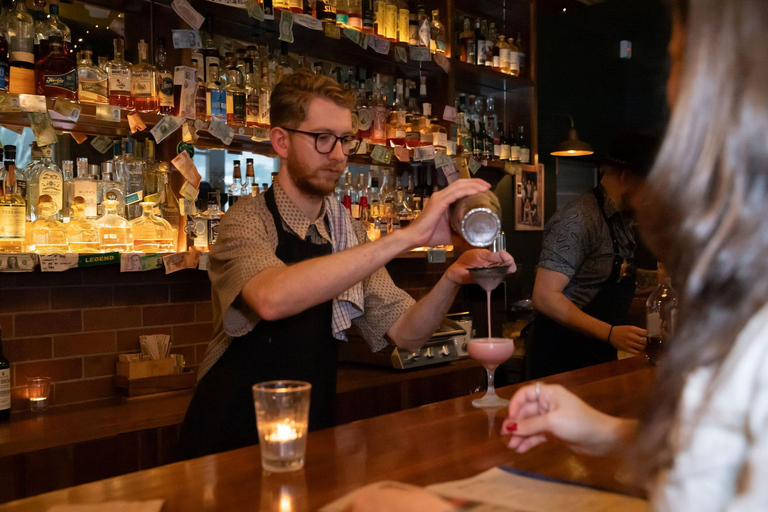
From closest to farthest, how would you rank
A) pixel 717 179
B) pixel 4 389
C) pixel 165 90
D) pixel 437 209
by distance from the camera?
pixel 717 179 < pixel 437 209 < pixel 4 389 < pixel 165 90

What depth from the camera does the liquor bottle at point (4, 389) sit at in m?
2.18

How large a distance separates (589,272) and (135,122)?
5.87ft

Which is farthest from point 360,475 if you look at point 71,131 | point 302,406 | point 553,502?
point 71,131

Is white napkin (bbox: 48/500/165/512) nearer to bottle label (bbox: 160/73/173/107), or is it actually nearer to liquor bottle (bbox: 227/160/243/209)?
bottle label (bbox: 160/73/173/107)

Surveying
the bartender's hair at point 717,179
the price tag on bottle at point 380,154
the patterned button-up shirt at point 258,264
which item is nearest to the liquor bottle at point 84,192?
the patterned button-up shirt at point 258,264

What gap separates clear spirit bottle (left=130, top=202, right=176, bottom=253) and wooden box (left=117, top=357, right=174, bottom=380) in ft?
1.34

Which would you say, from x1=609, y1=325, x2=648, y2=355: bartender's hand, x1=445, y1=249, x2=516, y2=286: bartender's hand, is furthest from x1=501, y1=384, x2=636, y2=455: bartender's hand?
x1=609, y1=325, x2=648, y2=355: bartender's hand

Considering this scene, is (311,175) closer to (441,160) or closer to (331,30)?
(331,30)

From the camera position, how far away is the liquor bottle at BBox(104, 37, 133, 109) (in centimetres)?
247

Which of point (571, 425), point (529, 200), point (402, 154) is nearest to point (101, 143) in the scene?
point (402, 154)

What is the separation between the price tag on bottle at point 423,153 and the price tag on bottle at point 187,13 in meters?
1.24

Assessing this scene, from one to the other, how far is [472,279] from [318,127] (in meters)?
0.67

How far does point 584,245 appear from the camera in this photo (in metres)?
2.74

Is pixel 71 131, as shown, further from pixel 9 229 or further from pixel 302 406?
pixel 302 406
